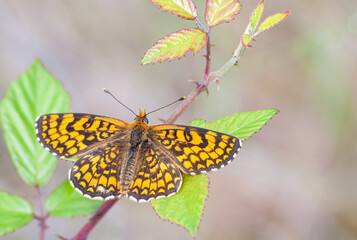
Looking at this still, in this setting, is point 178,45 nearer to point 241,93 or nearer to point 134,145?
point 134,145

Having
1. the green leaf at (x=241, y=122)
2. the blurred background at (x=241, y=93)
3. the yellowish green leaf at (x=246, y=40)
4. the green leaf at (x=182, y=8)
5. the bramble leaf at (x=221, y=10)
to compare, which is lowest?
the blurred background at (x=241, y=93)

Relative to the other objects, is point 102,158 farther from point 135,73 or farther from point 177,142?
point 135,73

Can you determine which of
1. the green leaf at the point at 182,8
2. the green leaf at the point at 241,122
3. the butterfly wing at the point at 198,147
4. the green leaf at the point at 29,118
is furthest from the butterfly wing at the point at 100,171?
the green leaf at the point at 182,8

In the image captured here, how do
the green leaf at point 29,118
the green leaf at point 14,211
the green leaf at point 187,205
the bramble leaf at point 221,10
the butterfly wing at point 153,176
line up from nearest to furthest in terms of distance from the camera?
1. the green leaf at point 187,205
2. the bramble leaf at point 221,10
3. the butterfly wing at point 153,176
4. the green leaf at point 14,211
5. the green leaf at point 29,118

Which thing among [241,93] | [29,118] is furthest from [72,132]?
[241,93]

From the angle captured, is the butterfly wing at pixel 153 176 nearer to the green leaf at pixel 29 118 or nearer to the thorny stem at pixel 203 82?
the thorny stem at pixel 203 82

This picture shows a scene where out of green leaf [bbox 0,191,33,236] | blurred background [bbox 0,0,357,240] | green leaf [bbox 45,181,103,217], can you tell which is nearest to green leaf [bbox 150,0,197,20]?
green leaf [bbox 45,181,103,217]

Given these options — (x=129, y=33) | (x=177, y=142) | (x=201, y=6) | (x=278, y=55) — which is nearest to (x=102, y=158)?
(x=177, y=142)

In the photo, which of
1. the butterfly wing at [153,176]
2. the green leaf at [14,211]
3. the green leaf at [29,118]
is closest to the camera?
the butterfly wing at [153,176]
